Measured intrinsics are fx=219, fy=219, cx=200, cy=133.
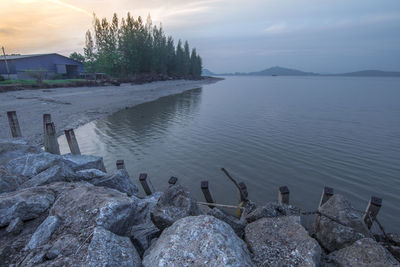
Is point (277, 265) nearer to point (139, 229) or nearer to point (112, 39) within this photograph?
point (139, 229)

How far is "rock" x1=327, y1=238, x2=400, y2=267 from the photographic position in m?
4.14

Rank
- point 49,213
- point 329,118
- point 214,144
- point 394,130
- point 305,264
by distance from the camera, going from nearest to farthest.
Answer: point 305,264
point 49,213
point 214,144
point 394,130
point 329,118

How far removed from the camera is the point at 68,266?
11.3 feet

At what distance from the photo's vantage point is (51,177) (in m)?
6.59

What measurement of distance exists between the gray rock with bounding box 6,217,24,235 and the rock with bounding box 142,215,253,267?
3.04m

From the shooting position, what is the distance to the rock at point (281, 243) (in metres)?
4.11

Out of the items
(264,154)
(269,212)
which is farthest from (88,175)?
(264,154)

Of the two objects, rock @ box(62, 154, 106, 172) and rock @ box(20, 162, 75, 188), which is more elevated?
rock @ box(20, 162, 75, 188)

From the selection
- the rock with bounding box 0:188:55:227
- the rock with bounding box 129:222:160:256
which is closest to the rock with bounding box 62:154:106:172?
the rock with bounding box 0:188:55:227

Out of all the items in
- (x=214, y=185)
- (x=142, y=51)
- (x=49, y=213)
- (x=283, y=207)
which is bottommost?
(x=214, y=185)

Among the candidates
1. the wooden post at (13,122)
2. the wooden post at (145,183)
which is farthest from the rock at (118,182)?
the wooden post at (13,122)

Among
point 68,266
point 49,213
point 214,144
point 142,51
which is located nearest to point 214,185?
point 214,144

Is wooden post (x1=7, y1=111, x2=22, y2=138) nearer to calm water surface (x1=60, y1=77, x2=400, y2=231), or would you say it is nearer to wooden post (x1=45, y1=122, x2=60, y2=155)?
wooden post (x1=45, y1=122, x2=60, y2=155)

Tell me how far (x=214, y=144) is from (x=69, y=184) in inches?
478
